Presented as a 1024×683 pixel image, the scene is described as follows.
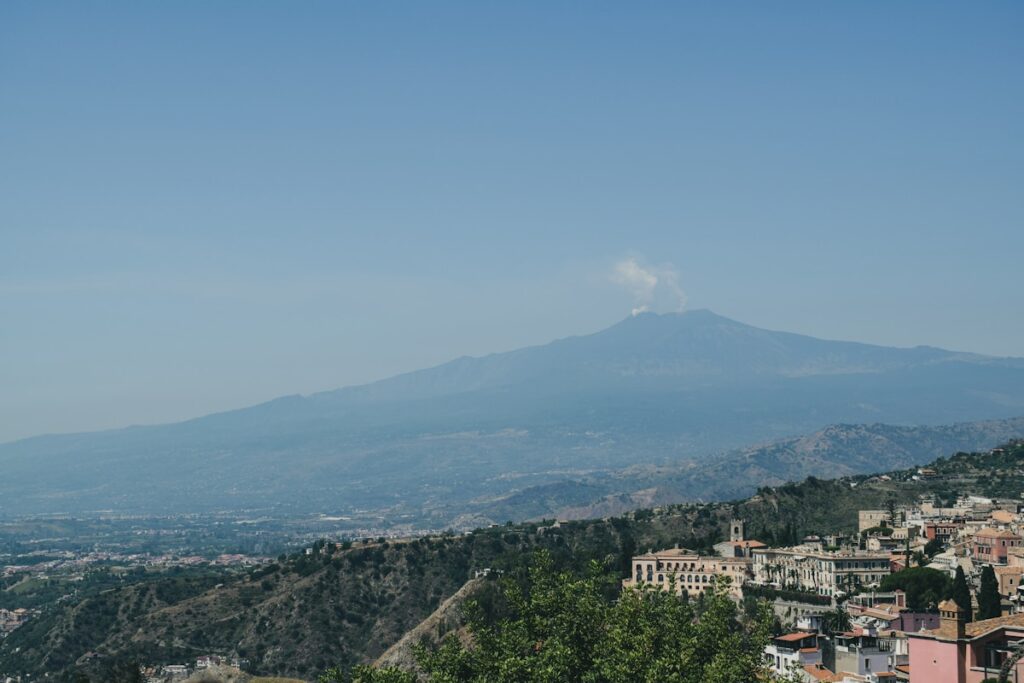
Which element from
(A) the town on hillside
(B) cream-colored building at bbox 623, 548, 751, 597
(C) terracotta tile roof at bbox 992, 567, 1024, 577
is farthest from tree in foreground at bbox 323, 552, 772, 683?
(B) cream-colored building at bbox 623, 548, 751, 597

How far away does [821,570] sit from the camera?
73812mm

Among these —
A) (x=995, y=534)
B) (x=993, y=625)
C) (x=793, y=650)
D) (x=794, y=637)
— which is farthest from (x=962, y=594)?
(x=993, y=625)

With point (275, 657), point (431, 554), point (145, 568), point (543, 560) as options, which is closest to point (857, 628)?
point (543, 560)

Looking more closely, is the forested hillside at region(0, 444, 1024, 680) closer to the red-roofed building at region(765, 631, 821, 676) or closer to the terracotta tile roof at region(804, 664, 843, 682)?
the red-roofed building at region(765, 631, 821, 676)

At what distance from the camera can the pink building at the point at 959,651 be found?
3600cm

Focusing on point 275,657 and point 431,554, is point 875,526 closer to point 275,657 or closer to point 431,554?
point 431,554

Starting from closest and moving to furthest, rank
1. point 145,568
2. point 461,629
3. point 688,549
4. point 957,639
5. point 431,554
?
1. point 957,639
2. point 461,629
3. point 688,549
4. point 431,554
5. point 145,568

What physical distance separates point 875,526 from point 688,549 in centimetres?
1389

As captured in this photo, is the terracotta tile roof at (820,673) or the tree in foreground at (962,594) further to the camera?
the tree in foreground at (962,594)

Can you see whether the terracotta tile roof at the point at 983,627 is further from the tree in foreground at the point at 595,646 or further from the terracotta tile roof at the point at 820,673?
the terracotta tile roof at the point at 820,673

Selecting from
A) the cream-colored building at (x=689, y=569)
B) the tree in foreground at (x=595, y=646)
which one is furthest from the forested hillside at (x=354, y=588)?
the tree in foreground at (x=595, y=646)

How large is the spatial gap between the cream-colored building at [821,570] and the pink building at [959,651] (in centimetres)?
3415

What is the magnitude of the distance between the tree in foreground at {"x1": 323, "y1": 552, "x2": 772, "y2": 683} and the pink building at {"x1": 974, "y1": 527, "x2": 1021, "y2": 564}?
3596 cm

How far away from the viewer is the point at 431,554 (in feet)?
347
